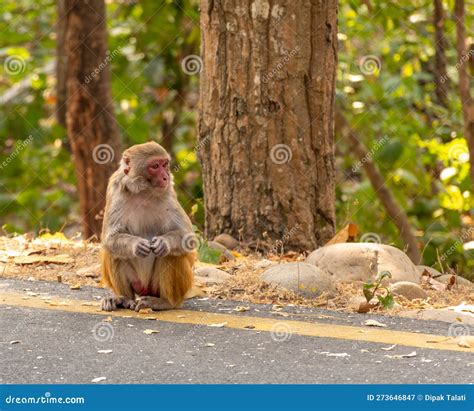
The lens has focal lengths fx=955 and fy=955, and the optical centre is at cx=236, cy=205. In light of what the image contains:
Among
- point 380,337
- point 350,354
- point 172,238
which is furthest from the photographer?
point 172,238

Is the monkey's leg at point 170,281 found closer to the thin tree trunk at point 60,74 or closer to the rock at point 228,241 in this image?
the rock at point 228,241

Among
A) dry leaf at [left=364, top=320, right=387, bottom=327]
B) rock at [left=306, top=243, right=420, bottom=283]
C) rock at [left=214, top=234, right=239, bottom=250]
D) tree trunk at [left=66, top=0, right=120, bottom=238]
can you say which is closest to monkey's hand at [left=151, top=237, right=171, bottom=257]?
dry leaf at [left=364, top=320, right=387, bottom=327]

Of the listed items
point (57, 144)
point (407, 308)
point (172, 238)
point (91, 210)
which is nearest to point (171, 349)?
point (172, 238)

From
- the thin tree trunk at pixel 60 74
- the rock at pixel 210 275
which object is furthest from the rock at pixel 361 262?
the thin tree trunk at pixel 60 74

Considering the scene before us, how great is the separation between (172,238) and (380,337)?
5.17 ft

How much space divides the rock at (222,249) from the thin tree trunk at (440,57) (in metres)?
5.09

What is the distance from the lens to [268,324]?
21.0 ft

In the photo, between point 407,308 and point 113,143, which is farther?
point 113,143

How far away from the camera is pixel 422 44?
13125mm

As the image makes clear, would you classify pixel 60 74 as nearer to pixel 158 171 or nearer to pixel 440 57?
pixel 440 57

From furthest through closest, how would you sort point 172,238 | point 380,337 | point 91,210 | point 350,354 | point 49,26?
point 49,26 < point 91,210 < point 172,238 < point 380,337 < point 350,354

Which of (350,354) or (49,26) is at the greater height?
(49,26)

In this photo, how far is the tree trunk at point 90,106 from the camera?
40.3 ft

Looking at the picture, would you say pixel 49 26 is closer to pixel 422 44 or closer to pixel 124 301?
pixel 422 44
